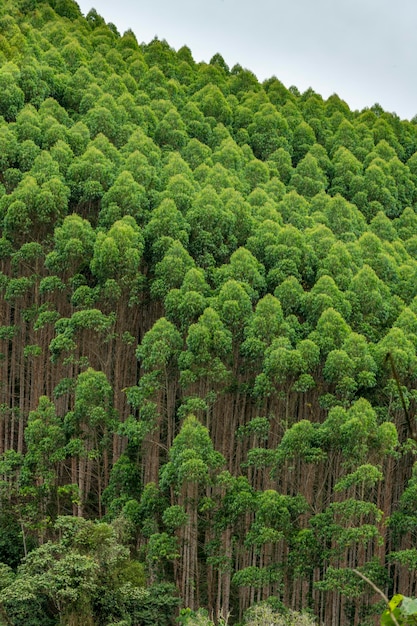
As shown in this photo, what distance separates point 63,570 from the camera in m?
14.4

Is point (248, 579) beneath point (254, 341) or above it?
beneath

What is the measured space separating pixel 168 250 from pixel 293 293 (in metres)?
2.64

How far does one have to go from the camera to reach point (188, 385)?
19781 mm

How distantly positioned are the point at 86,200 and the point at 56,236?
1663 mm

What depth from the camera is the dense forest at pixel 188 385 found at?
59.6ft

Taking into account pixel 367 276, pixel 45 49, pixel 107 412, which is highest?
pixel 45 49

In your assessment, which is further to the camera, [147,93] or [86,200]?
[147,93]

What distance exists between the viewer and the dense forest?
1817 centimetres

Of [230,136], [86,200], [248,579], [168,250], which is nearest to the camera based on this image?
[248,579]

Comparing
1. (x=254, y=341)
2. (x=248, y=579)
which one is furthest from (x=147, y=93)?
(x=248, y=579)

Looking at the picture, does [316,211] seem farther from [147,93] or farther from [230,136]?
[147,93]

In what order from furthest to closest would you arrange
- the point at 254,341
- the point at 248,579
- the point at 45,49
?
the point at 45,49
the point at 254,341
the point at 248,579

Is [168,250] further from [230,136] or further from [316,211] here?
[230,136]

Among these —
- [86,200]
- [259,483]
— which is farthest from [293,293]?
[86,200]
